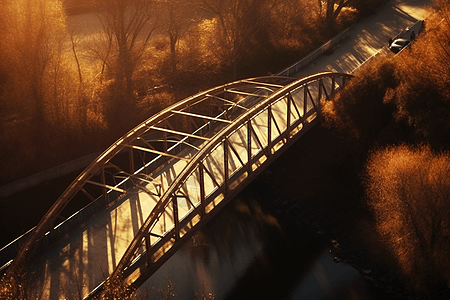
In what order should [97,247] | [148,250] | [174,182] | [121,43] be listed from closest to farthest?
[148,250] → [174,182] → [97,247] → [121,43]

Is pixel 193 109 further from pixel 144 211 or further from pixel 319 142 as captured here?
pixel 144 211

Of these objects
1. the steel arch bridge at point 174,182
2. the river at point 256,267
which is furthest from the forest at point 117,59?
the river at point 256,267

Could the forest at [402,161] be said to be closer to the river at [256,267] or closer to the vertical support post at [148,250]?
the river at [256,267]

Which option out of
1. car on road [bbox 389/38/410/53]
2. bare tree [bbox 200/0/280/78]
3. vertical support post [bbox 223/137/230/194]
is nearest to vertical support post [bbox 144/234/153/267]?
vertical support post [bbox 223/137/230/194]

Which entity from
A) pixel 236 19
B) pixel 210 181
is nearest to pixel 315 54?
pixel 236 19

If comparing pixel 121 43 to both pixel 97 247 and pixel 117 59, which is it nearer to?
pixel 117 59

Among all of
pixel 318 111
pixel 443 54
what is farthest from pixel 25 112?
pixel 443 54
